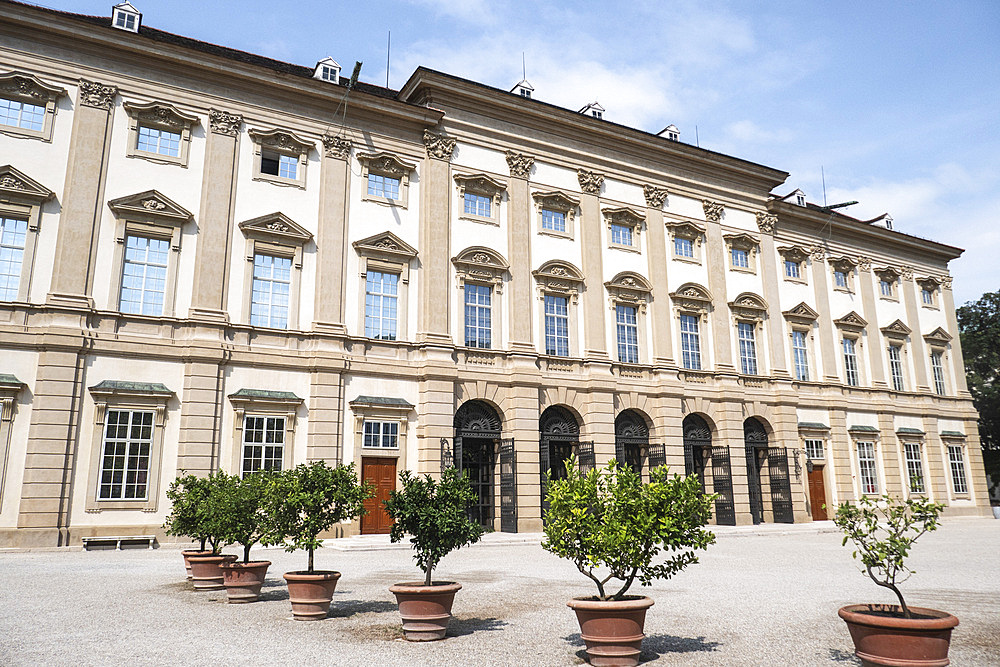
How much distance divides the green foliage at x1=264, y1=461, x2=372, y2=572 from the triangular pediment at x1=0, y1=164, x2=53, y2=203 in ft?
51.6

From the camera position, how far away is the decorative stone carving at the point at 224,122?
81.0 feet

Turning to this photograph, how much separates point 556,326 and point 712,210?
1098cm

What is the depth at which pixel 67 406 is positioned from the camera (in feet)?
68.2

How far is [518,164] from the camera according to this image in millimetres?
29812

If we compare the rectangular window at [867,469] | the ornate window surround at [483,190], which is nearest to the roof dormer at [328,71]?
the ornate window surround at [483,190]

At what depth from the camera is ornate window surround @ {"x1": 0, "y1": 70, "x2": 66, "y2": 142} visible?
2198 centimetres

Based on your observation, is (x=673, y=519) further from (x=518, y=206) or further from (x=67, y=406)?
(x=518, y=206)

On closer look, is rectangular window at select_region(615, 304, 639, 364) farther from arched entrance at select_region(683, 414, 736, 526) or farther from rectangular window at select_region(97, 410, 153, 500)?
rectangular window at select_region(97, 410, 153, 500)

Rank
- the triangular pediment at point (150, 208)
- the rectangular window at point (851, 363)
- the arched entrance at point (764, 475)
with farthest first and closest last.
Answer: the rectangular window at point (851, 363) < the arched entrance at point (764, 475) < the triangular pediment at point (150, 208)

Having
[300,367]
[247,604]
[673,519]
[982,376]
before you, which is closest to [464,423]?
[300,367]

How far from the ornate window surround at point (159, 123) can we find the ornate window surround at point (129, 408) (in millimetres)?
7488

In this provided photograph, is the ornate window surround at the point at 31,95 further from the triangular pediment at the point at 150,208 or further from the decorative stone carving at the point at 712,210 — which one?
the decorative stone carving at the point at 712,210

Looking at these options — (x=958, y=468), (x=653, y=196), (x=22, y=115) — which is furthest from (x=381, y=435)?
(x=958, y=468)

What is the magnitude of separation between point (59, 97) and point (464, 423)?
1708 centimetres
